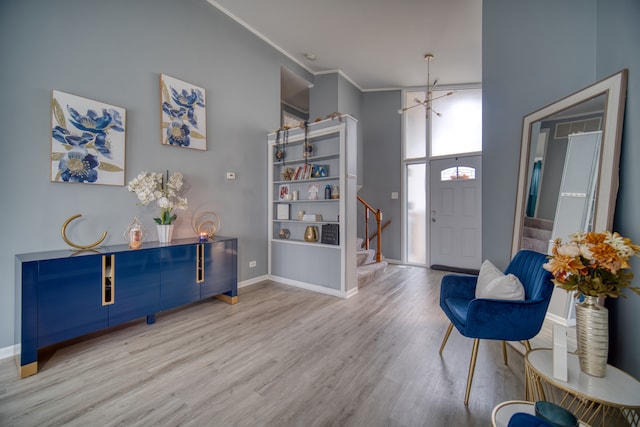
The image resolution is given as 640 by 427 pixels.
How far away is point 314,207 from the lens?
416cm

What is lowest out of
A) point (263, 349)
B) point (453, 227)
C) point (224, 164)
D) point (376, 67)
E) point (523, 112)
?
point (263, 349)

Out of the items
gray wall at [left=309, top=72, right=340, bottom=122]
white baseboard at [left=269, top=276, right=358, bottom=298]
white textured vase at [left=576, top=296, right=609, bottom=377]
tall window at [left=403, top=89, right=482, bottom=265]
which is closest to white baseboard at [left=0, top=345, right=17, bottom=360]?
white baseboard at [left=269, top=276, right=358, bottom=298]

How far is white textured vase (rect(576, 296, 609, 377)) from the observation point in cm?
121

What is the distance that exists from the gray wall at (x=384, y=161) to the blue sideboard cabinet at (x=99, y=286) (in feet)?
12.8

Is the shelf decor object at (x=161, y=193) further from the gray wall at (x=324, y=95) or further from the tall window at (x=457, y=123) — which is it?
the tall window at (x=457, y=123)

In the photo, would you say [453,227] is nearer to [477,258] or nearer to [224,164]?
[477,258]

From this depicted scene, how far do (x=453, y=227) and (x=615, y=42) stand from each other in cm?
397

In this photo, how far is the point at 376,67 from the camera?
16.8 feet

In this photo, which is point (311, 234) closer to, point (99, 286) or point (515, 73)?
point (99, 286)

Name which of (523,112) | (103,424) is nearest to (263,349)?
(103,424)

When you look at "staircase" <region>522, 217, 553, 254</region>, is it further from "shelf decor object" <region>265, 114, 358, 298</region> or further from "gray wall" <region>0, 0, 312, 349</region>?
"gray wall" <region>0, 0, 312, 349</region>

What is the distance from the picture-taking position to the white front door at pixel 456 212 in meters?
5.11

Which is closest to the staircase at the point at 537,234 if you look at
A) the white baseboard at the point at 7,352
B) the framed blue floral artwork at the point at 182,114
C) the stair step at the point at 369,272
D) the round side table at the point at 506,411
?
the round side table at the point at 506,411

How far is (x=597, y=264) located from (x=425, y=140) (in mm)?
4843
